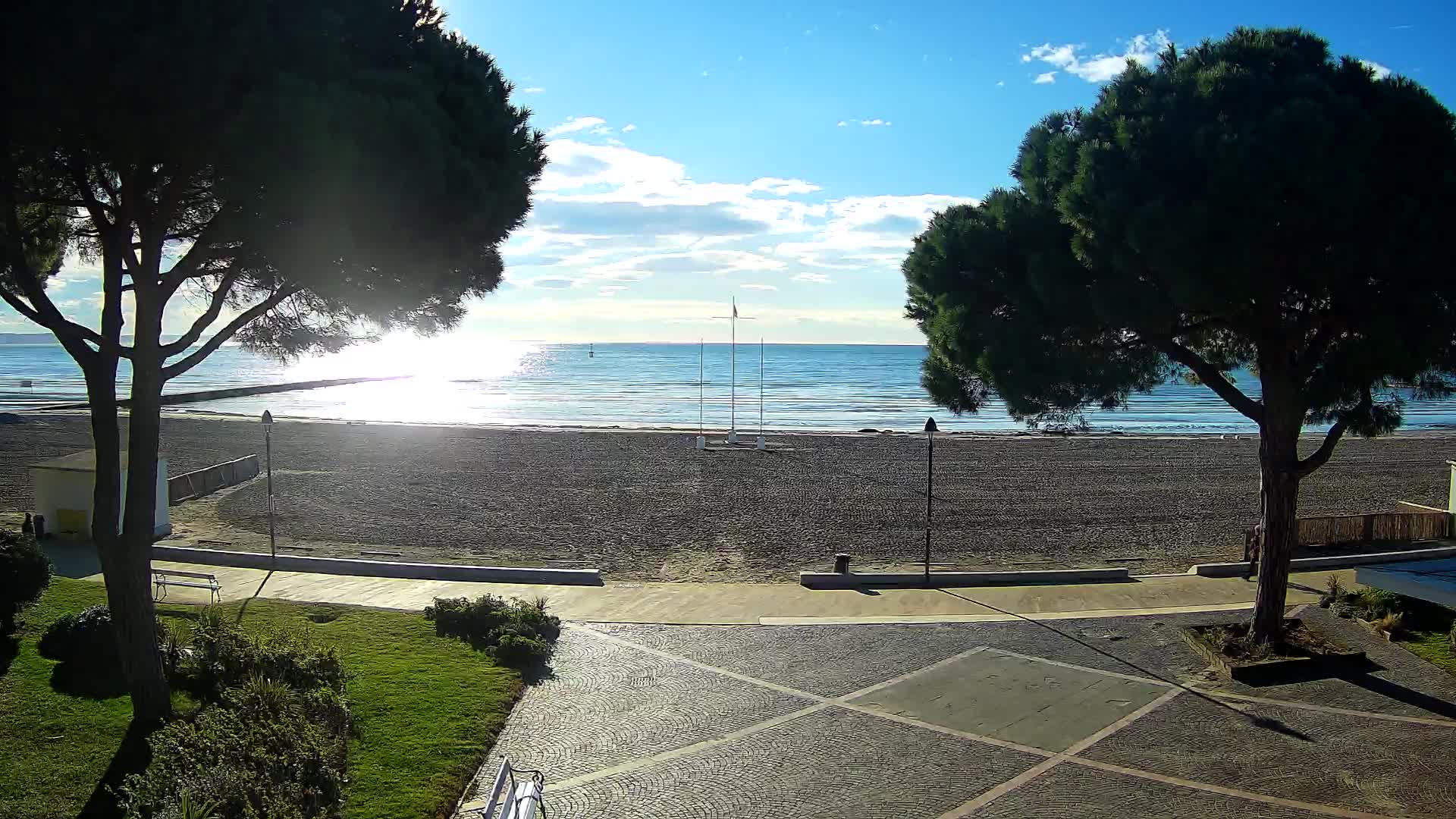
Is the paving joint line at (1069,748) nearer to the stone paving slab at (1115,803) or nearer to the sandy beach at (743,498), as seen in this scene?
the stone paving slab at (1115,803)

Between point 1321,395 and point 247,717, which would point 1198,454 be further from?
point 247,717

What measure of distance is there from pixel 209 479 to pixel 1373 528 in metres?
28.2

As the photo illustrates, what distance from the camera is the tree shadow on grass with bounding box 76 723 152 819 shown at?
693 cm

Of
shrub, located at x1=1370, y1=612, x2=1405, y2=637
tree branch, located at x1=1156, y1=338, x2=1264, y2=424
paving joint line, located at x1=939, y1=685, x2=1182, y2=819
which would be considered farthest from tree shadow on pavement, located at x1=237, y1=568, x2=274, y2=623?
shrub, located at x1=1370, y1=612, x2=1405, y2=637

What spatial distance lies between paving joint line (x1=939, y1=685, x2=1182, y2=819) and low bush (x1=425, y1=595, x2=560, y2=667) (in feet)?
18.2

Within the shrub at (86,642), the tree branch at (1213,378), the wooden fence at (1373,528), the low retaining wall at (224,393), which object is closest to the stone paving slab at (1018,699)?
the tree branch at (1213,378)

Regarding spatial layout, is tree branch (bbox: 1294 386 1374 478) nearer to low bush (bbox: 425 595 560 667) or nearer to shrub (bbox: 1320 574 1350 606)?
shrub (bbox: 1320 574 1350 606)

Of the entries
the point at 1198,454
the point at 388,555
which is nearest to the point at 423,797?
the point at 388,555

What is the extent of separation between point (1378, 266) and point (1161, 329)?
2.27 m

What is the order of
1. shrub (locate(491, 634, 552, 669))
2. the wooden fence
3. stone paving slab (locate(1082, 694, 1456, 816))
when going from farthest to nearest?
the wooden fence
shrub (locate(491, 634, 552, 669))
stone paving slab (locate(1082, 694, 1456, 816))

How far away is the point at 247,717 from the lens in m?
7.86

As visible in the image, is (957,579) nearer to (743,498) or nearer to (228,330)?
(743,498)

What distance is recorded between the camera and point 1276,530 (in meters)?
12.3

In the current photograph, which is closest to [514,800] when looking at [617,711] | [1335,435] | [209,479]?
[617,711]
